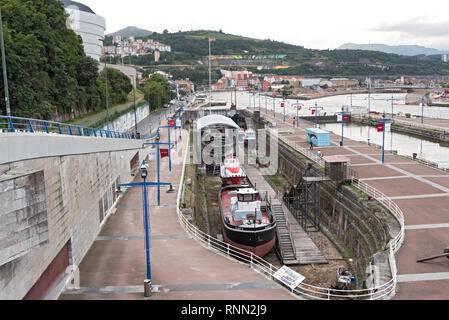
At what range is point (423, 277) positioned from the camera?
15695 millimetres

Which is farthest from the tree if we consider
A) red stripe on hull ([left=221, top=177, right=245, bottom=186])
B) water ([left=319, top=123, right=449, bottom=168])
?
water ([left=319, top=123, right=449, bottom=168])

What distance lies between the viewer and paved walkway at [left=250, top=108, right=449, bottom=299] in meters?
15.3

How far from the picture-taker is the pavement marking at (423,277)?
51.0 ft

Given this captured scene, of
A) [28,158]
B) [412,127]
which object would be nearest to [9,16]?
[28,158]

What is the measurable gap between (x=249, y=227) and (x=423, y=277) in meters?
10.0

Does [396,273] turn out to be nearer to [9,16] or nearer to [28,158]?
[28,158]

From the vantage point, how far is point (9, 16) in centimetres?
3359

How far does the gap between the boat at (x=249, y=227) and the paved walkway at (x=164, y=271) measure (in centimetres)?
360

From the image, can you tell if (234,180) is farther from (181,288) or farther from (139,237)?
(181,288)

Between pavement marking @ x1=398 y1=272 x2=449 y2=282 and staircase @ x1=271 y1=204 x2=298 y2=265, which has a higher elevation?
pavement marking @ x1=398 y1=272 x2=449 y2=282

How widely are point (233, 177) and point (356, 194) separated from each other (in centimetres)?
1372

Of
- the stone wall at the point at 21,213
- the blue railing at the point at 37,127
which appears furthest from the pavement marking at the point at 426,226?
the blue railing at the point at 37,127

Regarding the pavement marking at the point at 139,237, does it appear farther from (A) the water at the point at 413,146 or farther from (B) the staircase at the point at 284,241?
(A) the water at the point at 413,146

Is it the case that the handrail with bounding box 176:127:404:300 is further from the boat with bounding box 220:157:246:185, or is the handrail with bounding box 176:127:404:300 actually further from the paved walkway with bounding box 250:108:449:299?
the boat with bounding box 220:157:246:185
